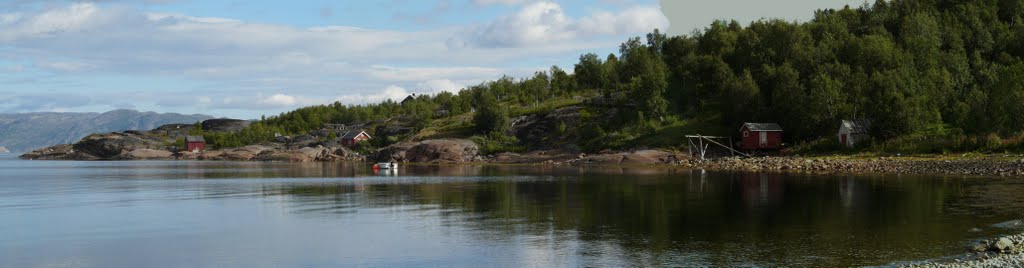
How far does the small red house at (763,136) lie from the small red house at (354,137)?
9950 centimetres

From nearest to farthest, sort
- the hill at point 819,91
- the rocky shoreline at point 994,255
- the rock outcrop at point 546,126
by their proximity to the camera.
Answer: the rocky shoreline at point 994,255 → the hill at point 819,91 → the rock outcrop at point 546,126

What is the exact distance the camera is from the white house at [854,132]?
303 feet

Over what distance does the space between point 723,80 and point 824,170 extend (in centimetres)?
4029

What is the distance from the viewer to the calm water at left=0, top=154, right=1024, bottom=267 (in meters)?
31.0

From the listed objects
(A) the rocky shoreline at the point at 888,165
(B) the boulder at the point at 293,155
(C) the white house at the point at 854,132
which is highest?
(C) the white house at the point at 854,132

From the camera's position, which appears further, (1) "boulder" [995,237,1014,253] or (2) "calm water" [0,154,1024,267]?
(2) "calm water" [0,154,1024,267]

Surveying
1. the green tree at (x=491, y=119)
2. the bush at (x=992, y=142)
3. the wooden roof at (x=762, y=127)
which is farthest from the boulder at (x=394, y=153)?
the bush at (x=992, y=142)

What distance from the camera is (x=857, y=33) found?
130 metres

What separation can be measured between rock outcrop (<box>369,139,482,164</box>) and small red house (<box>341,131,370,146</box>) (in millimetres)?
37485

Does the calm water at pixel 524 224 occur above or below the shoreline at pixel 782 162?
below

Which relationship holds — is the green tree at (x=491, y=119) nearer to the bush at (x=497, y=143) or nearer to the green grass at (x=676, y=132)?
the bush at (x=497, y=143)

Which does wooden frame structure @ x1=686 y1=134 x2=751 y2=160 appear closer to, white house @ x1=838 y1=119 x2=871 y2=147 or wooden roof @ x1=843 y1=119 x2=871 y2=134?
white house @ x1=838 y1=119 x2=871 y2=147

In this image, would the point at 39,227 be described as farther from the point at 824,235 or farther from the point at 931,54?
the point at 931,54

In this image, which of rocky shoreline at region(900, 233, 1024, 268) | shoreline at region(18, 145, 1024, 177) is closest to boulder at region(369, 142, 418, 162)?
shoreline at region(18, 145, 1024, 177)
